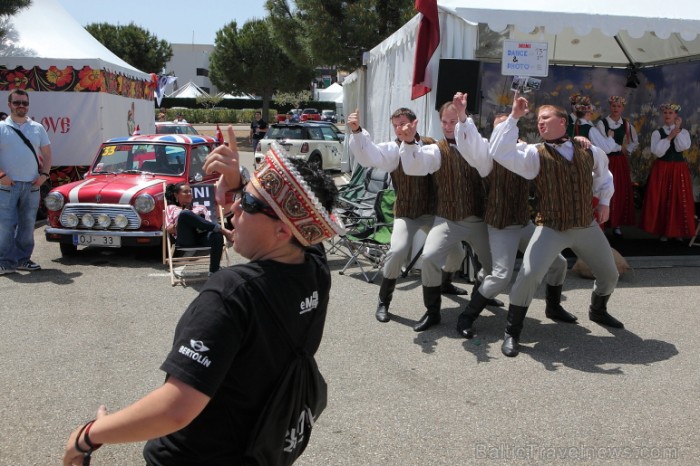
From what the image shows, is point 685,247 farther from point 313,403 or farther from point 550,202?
point 313,403

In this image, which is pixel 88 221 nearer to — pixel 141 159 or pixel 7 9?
pixel 141 159

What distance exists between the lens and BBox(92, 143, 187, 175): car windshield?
8.62 metres

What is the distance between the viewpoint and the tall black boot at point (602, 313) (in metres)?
5.58

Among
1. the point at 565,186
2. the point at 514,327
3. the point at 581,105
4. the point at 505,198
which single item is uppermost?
the point at 581,105

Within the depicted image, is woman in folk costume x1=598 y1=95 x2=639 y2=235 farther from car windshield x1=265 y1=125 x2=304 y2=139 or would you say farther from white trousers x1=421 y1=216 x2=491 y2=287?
car windshield x1=265 y1=125 x2=304 y2=139

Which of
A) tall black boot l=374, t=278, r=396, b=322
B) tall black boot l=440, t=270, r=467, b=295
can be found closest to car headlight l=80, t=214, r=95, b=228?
tall black boot l=374, t=278, r=396, b=322

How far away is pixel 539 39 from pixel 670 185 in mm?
2776

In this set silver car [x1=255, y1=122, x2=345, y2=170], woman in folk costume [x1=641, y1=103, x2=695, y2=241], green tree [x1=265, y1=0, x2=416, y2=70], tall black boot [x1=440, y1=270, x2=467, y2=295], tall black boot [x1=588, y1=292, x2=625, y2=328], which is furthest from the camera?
green tree [x1=265, y1=0, x2=416, y2=70]

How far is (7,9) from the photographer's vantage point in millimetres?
12094

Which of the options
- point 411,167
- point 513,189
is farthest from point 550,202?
point 411,167

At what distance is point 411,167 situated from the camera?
5539 mm

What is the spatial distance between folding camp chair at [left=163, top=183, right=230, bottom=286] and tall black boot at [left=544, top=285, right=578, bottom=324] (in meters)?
3.56

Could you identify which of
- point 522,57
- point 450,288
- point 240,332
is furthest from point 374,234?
point 240,332

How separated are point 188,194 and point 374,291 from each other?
2552 mm
